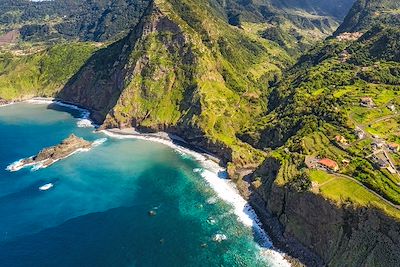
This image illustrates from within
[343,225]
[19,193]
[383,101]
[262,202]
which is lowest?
[19,193]

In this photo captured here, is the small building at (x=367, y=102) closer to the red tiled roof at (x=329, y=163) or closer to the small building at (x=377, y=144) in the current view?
the small building at (x=377, y=144)

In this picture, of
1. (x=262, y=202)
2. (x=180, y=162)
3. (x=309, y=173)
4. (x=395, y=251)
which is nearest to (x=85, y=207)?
(x=180, y=162)

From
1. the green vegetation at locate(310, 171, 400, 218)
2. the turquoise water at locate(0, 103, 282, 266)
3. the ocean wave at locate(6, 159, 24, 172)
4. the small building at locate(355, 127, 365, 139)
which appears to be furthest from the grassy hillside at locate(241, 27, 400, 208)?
the ocean wave at locate(6, 159, 24, 172)

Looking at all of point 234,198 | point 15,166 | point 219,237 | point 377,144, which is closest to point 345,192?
point 377,144

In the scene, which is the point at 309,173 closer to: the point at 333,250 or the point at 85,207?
the point at 333,250

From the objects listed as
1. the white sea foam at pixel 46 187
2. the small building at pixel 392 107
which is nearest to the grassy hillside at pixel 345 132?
the small building at pixel 392 107

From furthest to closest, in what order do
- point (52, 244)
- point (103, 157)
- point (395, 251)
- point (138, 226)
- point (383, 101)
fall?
point (103, 157), point (383, 101), point (138, 226), point (52, 244), point (395, 251)
